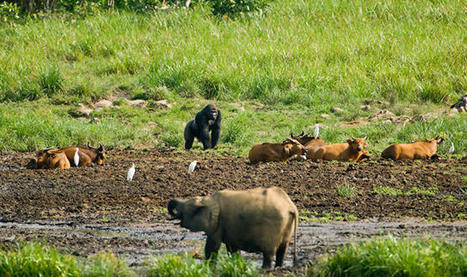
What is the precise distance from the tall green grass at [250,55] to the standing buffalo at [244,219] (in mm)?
10983

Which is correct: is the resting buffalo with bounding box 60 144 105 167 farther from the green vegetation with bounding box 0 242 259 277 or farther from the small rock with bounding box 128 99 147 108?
the green vegetation with bounding box 0 242 259 277

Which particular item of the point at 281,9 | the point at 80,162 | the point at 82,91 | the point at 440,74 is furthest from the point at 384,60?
the point at 80,162

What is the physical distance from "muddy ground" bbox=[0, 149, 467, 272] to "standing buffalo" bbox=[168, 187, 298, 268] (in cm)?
57

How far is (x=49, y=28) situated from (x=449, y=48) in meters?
11.5

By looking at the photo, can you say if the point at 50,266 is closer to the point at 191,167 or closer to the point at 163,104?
the point at 191,167

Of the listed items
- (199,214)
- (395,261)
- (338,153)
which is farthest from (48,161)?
(395,261)

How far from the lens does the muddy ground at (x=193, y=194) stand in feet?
25.8

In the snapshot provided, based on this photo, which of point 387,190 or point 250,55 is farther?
point 250,55

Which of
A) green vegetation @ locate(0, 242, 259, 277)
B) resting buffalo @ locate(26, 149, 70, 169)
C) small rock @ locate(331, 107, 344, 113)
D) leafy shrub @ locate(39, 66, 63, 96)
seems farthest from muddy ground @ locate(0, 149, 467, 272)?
leafy shrub @ locate(39, 66, 63, 96)

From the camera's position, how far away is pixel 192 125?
14352mm

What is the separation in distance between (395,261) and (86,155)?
7.62m

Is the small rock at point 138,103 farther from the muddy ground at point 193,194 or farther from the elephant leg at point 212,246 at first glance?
the elephant leg at point 212,246

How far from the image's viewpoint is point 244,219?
247 inches

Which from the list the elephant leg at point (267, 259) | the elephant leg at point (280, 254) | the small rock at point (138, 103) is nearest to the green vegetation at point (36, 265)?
the elephant leg at point (267, 259)
